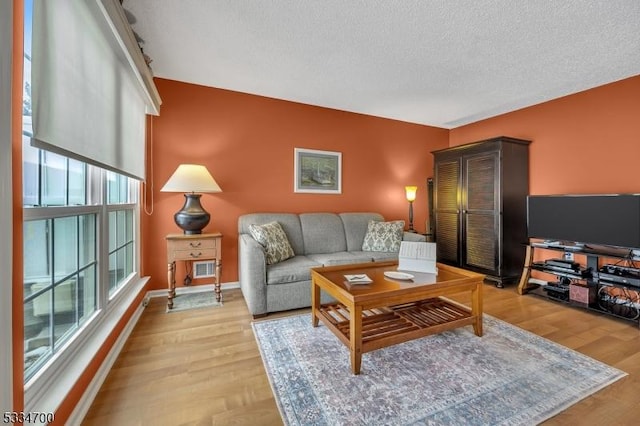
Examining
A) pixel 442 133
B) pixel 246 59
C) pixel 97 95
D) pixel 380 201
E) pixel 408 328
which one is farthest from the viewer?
pixel 442 133

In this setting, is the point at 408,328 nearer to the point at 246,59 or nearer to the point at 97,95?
the point at 97,95

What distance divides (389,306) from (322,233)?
1.44 m

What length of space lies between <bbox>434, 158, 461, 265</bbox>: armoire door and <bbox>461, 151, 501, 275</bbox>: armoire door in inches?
4.2

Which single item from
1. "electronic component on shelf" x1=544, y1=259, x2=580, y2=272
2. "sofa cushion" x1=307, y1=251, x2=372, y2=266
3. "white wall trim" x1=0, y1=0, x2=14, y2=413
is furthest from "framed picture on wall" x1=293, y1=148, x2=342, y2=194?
"white wall trim" x1=0, y1=0, x2=14, y2=413

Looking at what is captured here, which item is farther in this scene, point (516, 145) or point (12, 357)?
point (516, 145)

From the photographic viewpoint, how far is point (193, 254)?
2.62 metres

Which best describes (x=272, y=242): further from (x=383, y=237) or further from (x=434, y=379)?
(x=434, y=379)

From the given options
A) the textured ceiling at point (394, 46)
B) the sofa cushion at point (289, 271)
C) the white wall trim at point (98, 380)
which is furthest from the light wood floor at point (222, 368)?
the textured ceiling at point (394, 46)

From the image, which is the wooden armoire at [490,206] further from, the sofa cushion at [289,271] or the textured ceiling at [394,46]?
the sofa cushion at [289,271]

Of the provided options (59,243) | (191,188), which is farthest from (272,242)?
(59,243)

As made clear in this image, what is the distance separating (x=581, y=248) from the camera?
2.73m

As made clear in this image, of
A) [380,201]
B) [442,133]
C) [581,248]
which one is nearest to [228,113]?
[380,201]

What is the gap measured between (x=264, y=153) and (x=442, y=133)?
319 cm

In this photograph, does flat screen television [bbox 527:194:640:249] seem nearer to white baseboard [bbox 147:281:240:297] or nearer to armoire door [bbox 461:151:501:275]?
armoire door [bbox 461:151:501:275]
